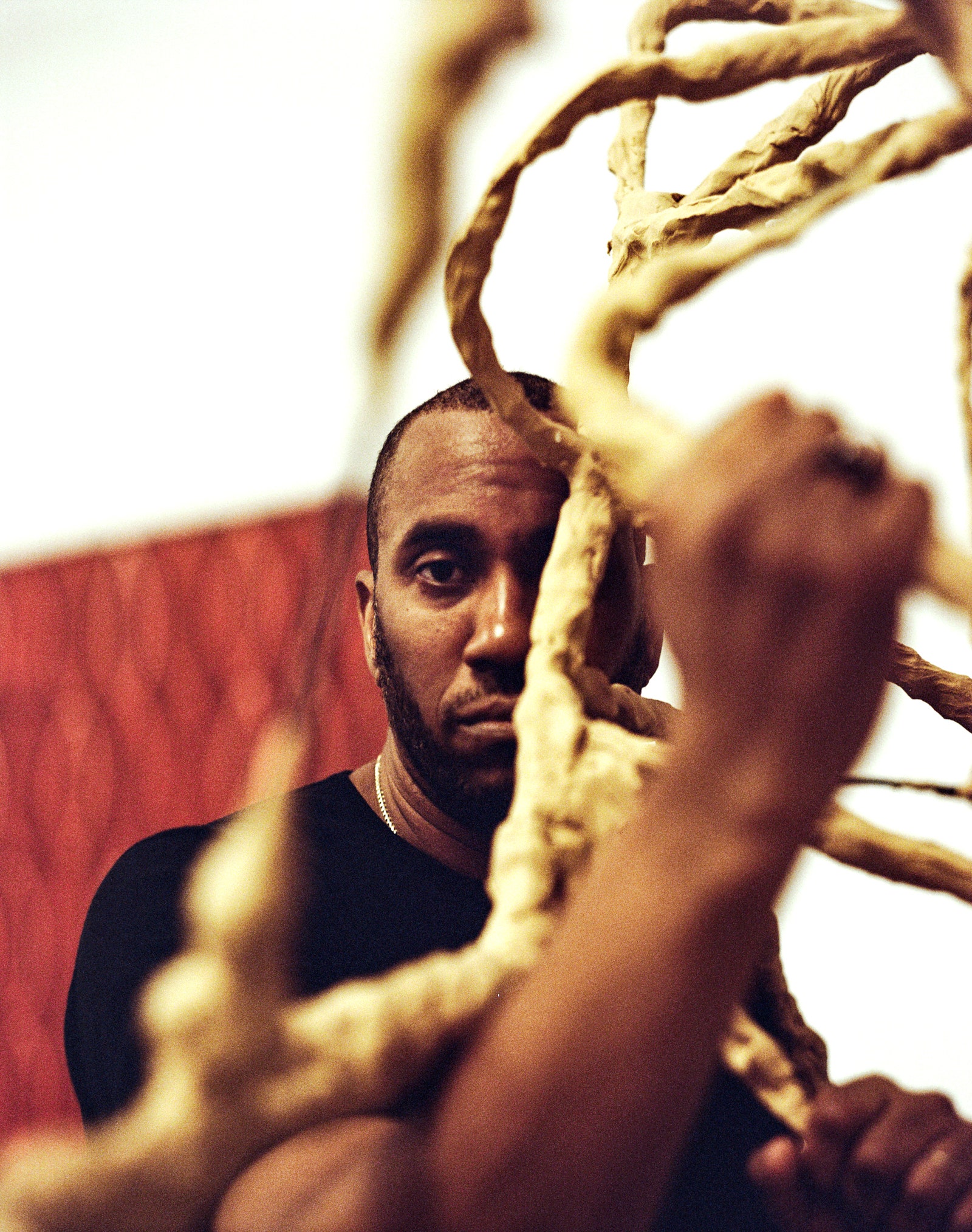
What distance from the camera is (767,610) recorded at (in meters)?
0.15

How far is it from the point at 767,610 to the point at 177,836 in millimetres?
448

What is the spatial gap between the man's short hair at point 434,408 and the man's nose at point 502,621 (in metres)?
0.09

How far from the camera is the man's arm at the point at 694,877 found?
148 millimetres

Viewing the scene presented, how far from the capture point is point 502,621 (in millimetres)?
429

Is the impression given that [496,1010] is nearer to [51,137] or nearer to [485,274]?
[485,274]

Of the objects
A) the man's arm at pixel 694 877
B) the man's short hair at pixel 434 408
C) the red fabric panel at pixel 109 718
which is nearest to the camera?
the man's arm at pixel 694 877

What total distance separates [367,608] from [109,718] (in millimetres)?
689

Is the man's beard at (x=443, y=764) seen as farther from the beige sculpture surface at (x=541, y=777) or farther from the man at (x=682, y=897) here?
the man at (x=682, y=897)

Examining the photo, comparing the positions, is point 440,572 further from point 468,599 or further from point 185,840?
point 185,840

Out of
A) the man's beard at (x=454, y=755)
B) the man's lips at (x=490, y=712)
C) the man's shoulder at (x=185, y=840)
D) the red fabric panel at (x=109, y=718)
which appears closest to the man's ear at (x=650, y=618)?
the man's beard at (x=454, y=755)

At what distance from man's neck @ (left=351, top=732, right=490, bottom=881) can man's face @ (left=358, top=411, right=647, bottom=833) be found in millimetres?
22

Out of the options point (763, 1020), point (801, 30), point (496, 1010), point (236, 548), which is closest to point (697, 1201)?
point (763, 1020)

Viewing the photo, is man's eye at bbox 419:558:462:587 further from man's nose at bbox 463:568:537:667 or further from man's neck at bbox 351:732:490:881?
man's neck at bbox 351:732:490:881

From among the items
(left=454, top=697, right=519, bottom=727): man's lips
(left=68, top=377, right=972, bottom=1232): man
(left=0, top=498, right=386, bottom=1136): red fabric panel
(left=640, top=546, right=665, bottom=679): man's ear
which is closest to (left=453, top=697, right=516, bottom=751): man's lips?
(left=454, top=697, right=519, bottom=727): man's lips
